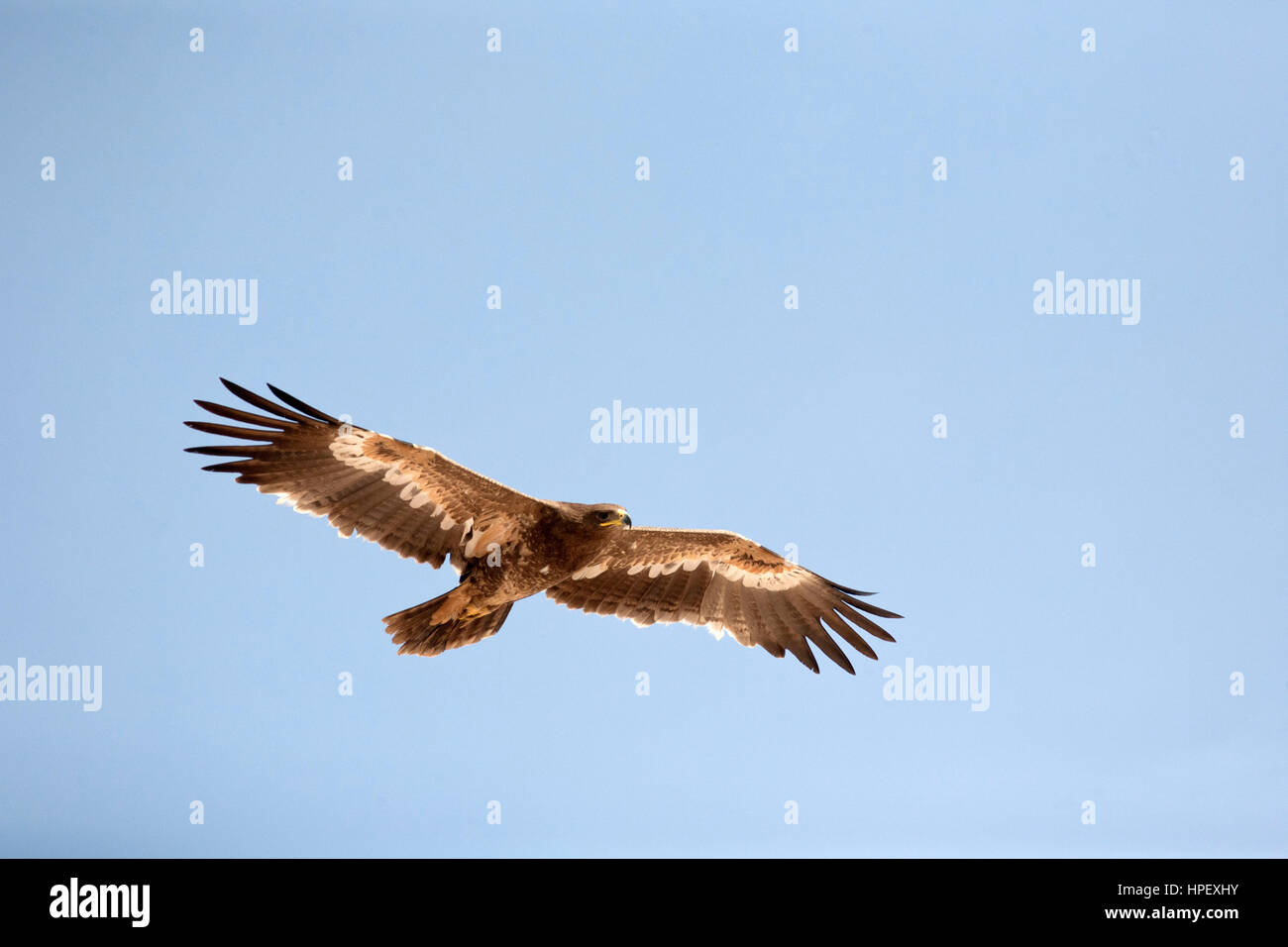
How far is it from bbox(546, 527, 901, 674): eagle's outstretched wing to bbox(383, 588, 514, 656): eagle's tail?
142 cm

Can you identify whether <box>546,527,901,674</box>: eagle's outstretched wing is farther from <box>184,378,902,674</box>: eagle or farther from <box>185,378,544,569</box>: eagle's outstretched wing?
<box>185,378,544,569</box>: eagle's outstretched wing

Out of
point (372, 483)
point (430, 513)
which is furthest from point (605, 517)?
point (372, 483)

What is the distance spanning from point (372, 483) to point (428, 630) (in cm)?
143

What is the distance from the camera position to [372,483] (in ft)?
30.6

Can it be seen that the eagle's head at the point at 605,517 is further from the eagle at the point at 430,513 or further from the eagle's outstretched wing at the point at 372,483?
the eagle's outstretched wing at the point at 372,483

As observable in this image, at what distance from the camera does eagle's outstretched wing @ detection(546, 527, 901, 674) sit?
10523 mm

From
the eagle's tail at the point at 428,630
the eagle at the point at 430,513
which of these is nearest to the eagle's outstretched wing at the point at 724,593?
the eagle at the point at 430,513

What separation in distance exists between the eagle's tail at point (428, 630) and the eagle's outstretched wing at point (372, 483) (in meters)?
0.47

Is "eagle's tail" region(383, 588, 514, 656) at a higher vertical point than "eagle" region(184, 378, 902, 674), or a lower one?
lower

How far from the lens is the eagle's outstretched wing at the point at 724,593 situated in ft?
34.5

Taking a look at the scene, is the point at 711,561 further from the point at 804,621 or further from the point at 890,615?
the point at 890,615

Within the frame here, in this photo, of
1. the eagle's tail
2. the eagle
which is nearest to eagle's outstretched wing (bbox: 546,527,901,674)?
the eagle

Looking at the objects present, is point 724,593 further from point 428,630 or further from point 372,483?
point 372,483
